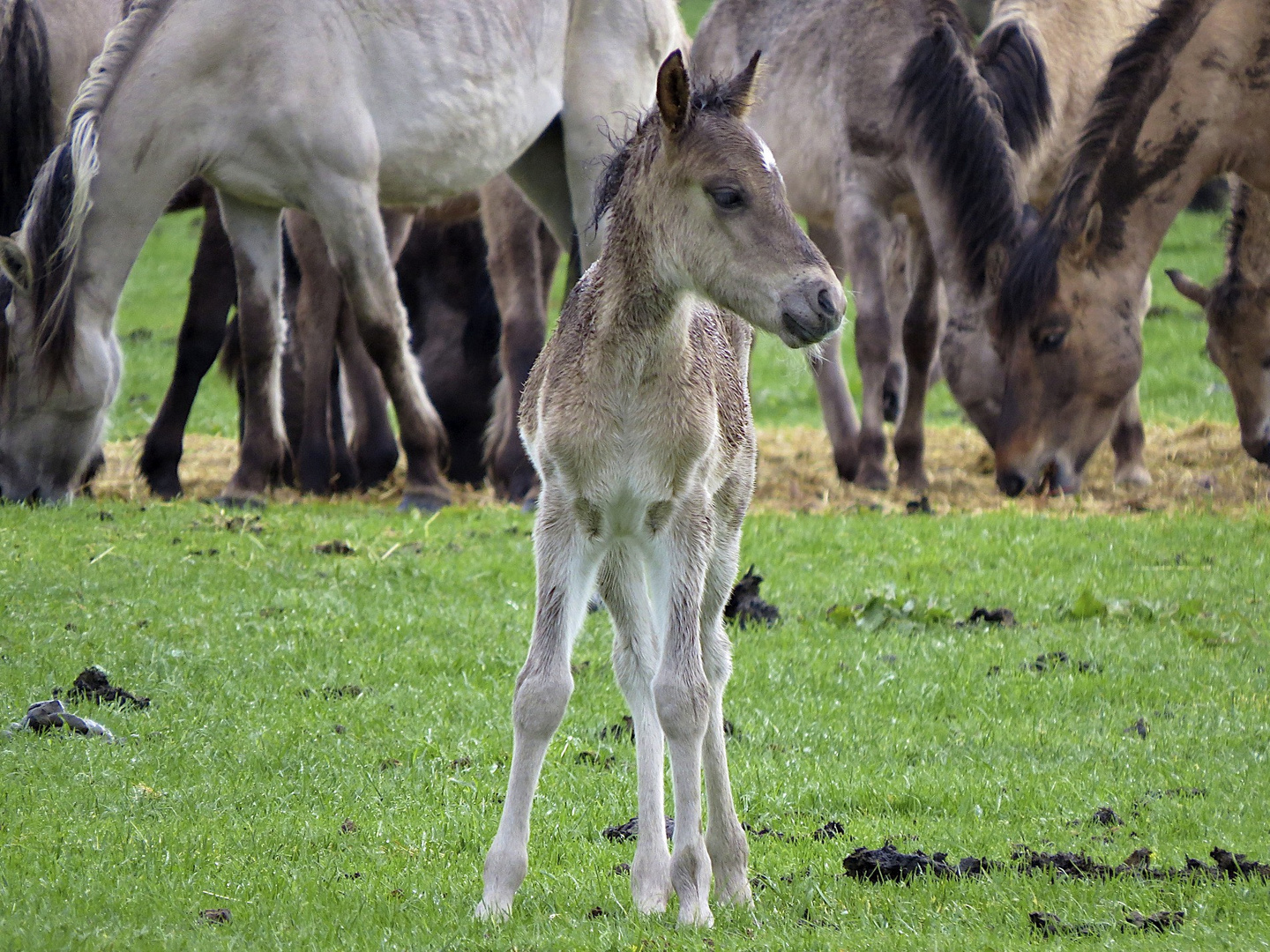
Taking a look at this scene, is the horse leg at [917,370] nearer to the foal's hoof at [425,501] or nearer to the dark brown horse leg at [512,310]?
the dark brown horse leg at [512,310]

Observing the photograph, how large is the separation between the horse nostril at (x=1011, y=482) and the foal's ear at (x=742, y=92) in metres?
6.45

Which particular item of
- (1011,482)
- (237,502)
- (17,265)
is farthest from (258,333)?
(1011,482)

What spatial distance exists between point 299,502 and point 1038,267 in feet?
16.6

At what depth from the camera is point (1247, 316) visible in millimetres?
10125

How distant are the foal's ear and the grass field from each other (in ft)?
2.81

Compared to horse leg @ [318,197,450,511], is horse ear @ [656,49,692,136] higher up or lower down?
higher up

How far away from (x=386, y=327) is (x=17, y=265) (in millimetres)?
2125

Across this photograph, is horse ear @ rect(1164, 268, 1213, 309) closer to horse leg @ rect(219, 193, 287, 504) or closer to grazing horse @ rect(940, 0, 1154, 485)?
grazing horse @ rect(940, 0, 1154, 485)

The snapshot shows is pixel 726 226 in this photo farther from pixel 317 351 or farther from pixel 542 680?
pixel 317 351

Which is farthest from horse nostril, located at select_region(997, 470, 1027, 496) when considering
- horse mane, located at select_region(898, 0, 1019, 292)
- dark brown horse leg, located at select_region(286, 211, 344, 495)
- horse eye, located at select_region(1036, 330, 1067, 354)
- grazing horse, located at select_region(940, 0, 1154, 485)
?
dark brown horse leg, located at select_region(286, 211, 344, 495)

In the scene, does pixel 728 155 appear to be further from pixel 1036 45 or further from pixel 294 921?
pixel 1036 45

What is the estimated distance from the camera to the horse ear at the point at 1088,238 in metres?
9.68

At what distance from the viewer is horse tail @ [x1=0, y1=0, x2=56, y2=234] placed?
9.41m

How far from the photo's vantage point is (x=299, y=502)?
996cm
